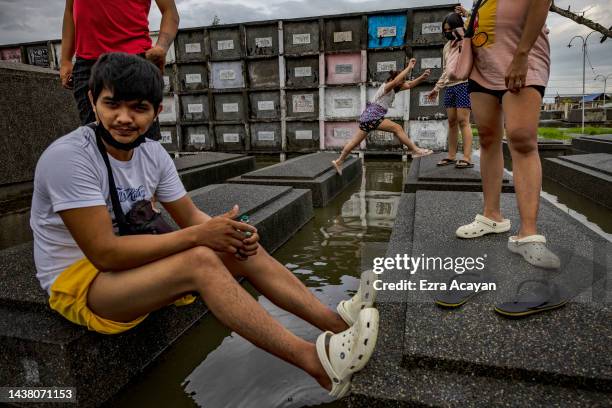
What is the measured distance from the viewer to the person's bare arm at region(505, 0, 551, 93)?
2.09 metres

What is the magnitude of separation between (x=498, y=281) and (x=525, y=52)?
46.9 inches

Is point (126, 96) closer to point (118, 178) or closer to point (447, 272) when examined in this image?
point (118, 178)

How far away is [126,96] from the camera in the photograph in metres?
1.62

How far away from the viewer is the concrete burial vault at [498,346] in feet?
4.73

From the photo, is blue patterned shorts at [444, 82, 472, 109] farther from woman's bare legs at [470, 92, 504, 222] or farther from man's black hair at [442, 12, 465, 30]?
woman's bare legs at [470, 92, 504, 222]

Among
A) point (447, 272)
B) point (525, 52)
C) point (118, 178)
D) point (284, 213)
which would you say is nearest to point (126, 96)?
point (118, 178)

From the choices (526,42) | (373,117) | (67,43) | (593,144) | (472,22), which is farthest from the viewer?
(593,144)

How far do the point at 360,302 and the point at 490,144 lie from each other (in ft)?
4.94

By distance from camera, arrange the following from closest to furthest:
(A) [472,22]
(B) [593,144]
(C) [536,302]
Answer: (C) [536,302]
(A) [472,22]
(B) [593,144]

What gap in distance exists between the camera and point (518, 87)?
222 centimetres

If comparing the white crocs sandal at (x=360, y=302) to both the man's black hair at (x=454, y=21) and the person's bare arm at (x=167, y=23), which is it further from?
the man's black hair at (x=454, y=21)

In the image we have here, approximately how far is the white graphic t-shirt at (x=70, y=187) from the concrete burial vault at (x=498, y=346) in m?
1.23

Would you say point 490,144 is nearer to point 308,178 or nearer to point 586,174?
point 308,178

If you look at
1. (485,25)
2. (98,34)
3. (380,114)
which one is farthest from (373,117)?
(98,34)
